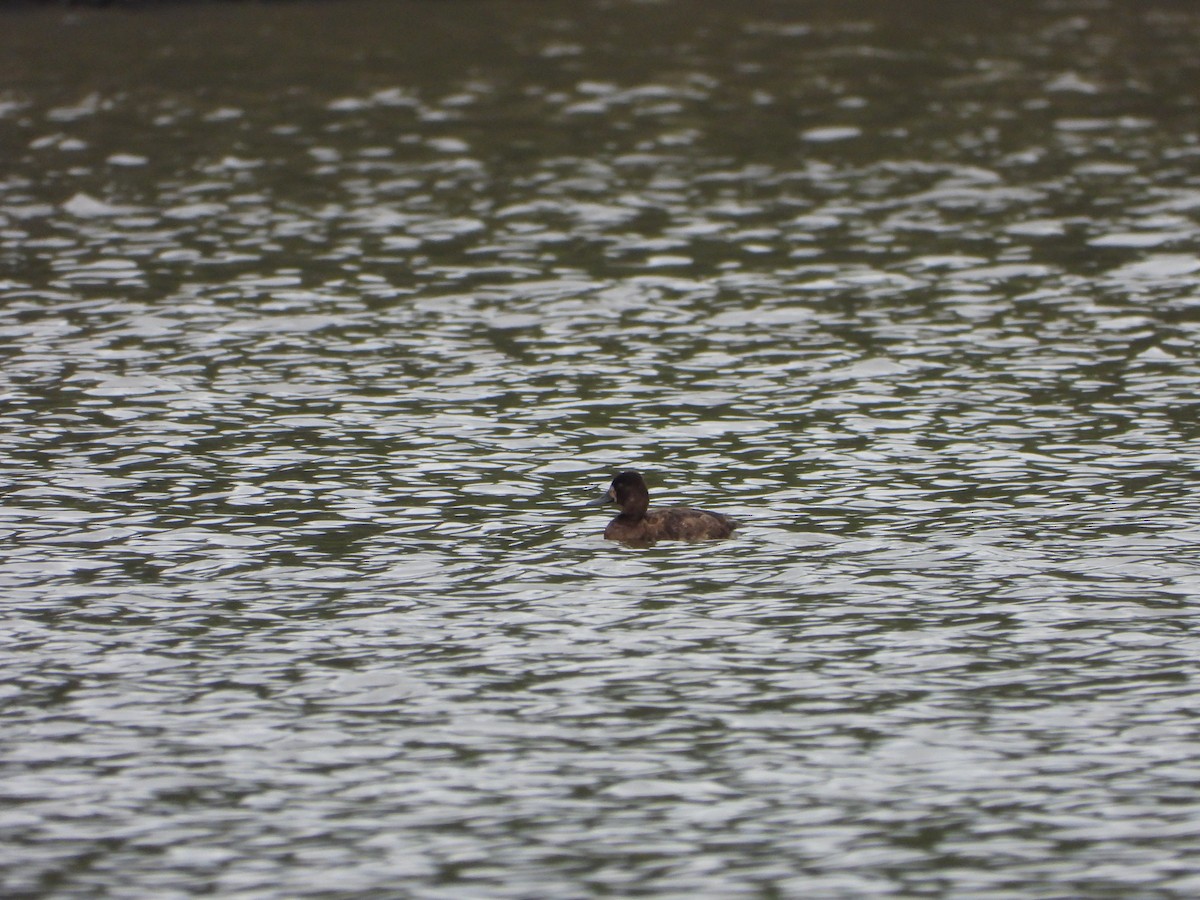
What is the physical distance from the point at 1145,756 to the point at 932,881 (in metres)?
2.31

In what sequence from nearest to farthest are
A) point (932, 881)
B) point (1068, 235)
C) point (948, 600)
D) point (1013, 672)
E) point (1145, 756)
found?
1. point (932, 881)
2. point (1145, 756)
3. point (1013, 672)
4. point (948, 600)
5. point (1068, 235)

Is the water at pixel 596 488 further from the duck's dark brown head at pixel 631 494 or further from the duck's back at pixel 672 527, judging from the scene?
the duck's dark brown head at pixel 631 494

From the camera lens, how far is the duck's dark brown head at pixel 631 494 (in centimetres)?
1642

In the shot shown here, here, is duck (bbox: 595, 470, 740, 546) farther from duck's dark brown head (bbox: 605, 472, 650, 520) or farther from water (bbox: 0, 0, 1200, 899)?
water (bbox: 0, 0, 1200, 899)

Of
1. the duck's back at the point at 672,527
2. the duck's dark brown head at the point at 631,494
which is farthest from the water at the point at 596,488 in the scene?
the duck's dark brown head at the point at 631,494

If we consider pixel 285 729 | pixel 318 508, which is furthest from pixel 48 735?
pixel 318 508

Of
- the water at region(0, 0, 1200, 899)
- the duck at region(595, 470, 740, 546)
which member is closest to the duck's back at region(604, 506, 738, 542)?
the duck at region(595, 470, 740, 546)

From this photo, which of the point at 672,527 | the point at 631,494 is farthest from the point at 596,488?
the point at 672,527

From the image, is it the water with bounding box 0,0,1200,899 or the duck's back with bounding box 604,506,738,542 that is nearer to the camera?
the water with bounding box 0,0,1200,899

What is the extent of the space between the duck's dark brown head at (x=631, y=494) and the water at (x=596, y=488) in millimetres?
370

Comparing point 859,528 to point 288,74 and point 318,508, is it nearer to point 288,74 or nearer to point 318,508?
point 318,508

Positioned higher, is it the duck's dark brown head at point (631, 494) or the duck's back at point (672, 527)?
the duck's dark brown head at point (631, 494)

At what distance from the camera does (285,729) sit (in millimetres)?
12914

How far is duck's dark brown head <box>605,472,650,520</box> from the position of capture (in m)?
16.4
